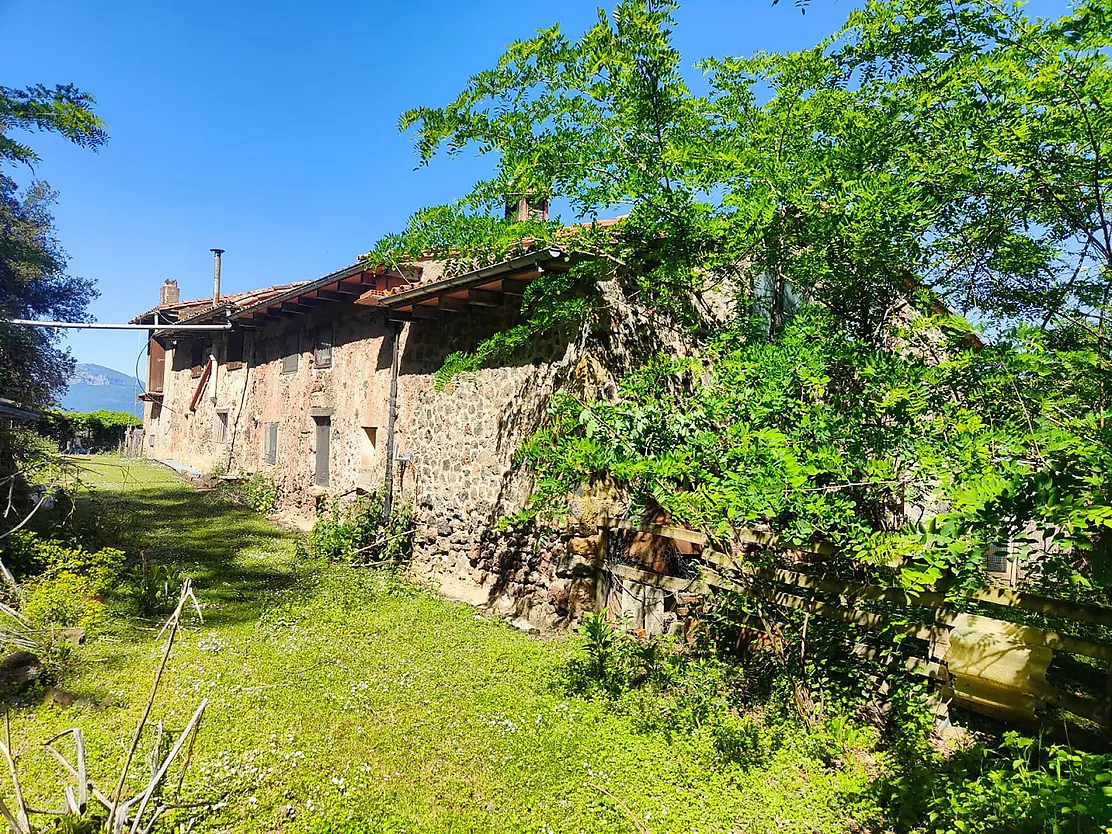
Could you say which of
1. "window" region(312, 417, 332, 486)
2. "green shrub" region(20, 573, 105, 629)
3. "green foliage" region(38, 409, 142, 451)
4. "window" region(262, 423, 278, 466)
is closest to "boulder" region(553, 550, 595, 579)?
"green shrub" region(20, 573, 105, 629)

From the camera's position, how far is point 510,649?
5.97 m

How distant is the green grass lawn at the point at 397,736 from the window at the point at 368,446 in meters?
3.30

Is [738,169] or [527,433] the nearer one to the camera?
[738,169]

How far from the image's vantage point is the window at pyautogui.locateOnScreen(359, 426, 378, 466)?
1009cm

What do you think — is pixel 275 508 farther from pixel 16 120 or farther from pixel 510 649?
pixel 510 649

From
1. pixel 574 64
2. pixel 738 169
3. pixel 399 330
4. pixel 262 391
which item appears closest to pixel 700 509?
pixel 738 169

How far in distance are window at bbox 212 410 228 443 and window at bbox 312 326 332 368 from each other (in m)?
5.71

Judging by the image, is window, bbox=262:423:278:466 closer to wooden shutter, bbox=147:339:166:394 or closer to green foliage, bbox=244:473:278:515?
green foliage, bbox=244:473:278:515

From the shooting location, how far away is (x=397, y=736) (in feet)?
14.5

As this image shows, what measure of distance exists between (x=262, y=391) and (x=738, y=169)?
12538 millimetres

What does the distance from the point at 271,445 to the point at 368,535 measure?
557 centimetres

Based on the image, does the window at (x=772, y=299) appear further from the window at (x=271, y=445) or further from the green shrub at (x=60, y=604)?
the window at (x=271, y=445)

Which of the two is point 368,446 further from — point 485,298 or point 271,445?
point 271,445

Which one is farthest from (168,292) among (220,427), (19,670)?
(19,670)
